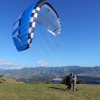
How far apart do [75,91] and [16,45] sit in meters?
10.1

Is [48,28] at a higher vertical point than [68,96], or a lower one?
higher

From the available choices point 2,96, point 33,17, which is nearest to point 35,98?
point 2,96

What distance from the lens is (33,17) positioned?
16.0 m

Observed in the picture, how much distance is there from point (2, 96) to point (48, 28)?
9.89m

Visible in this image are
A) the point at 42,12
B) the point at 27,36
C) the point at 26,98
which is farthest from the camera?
the point at 42,12

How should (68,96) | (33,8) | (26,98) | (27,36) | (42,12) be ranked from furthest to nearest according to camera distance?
(42,12) < (68,96) < (26,98) < (33,8) < (27,36)

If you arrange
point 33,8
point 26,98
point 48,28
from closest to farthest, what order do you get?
1. point 33,8
2. point 26,98
3. point 48,28

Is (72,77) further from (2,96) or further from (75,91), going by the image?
(2,96)

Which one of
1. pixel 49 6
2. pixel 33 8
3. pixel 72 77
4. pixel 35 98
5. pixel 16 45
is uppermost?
pixel 49 6

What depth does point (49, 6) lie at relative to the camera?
69.1 feet

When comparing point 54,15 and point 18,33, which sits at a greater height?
point 54,15

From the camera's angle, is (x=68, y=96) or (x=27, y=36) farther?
(x=68, y=96)

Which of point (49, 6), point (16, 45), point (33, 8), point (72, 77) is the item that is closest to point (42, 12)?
point (49, 6)

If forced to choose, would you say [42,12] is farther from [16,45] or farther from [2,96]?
[2,96]
